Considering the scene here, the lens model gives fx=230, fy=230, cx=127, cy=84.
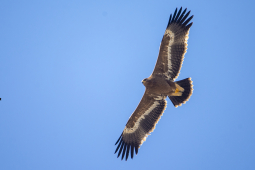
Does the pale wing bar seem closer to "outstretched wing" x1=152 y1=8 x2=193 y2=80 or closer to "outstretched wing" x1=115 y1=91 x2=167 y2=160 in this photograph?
"outstretched wing" x1=152 y1=8 x2=193 y2=80

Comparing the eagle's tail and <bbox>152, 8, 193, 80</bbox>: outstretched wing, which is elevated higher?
<bbox>152, 8, 193, 80</bbox>: outstretched wing

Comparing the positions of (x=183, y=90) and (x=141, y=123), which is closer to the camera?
(x=183, y=90)

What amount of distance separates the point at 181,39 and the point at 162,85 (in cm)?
177

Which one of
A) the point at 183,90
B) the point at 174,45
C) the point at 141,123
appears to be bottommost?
the point at 141,123

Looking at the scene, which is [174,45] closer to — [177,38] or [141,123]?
[177,38]

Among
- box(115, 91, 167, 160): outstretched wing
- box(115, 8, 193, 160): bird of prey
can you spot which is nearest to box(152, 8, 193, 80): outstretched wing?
box(115, 8, 193, 160): bird of prey

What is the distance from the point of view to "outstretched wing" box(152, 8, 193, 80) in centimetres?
811

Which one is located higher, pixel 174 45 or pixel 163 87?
pixel 174 45

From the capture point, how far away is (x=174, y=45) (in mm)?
8195

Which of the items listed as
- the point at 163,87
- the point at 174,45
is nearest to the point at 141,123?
the point at 163,87

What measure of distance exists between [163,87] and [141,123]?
1709 millimetres

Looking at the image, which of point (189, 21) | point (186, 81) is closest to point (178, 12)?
point (189, 21)

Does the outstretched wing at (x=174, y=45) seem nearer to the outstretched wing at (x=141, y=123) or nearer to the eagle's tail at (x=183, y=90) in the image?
the eagle's tail at (x=183, y=90)

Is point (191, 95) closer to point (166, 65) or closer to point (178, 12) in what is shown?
point (166, 65)
